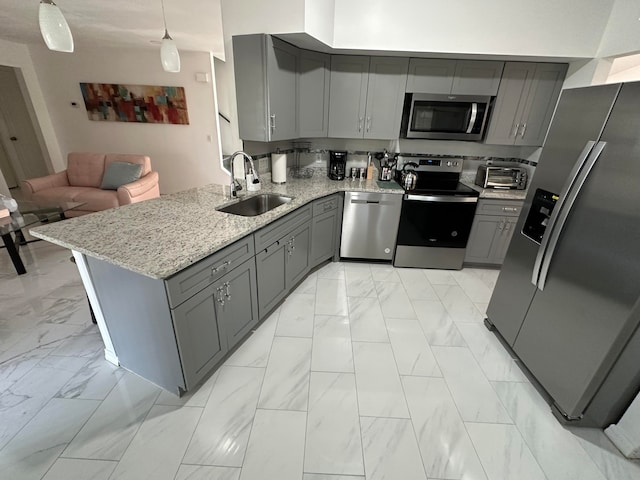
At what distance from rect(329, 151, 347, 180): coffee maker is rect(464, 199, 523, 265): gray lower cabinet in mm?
1509

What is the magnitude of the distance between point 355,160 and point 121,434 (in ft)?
10.5

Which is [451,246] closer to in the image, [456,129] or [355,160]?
[456,129]

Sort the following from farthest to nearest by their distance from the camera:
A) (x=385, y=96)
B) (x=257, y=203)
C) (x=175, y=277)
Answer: (x=385, y=96), (x=257, y=203), (x=175, y=277)

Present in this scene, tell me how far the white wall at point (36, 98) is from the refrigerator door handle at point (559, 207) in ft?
25.1

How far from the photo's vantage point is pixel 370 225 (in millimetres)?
3041

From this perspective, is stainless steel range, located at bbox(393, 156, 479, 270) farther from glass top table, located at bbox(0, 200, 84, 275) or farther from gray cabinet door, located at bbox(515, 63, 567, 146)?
glass top table, located at bbox(0, 200, 84, 275)

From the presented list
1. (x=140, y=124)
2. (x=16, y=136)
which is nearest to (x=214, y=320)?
(x=140, y=124)

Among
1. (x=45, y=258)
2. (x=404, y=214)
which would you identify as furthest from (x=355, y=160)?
(x=45, y=258)

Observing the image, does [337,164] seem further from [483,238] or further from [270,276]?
[483,238]

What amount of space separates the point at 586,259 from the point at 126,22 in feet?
16.1

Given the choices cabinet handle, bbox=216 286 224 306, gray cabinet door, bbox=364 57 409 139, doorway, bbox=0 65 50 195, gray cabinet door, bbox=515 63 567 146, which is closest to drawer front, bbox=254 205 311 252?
cabinet handle, bbox=216 286 224 306

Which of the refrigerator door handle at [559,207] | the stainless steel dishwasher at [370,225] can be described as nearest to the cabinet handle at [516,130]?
the stainless steel dishwasher at [370,225]

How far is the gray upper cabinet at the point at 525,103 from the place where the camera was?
2.75 m

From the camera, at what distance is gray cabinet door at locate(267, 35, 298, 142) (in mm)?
2217
